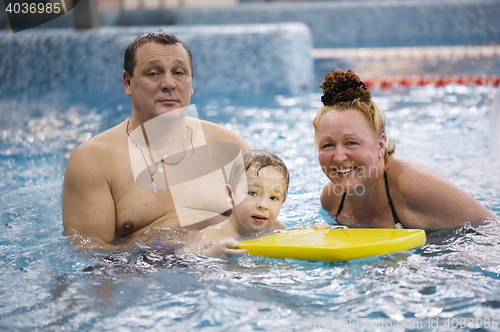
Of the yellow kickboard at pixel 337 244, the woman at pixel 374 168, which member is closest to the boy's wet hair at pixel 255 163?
the woman at pixel 374 168

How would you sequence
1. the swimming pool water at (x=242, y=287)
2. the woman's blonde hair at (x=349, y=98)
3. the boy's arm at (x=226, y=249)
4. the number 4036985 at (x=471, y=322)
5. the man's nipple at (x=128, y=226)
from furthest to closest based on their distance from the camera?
the man's nipple at (x=128, y=226), the woman's blonde hair at (x=349, y=98), the boy's arm at (x=226, y=249), the swimming pool water at (x=242, y=287), the number 4036985 at (x=471, y=322)

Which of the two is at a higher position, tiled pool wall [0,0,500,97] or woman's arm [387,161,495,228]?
tiled pool wall [0,0,500,97]

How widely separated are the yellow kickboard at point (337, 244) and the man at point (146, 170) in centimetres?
52

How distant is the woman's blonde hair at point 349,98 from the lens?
272cm

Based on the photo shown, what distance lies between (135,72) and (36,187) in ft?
7.80

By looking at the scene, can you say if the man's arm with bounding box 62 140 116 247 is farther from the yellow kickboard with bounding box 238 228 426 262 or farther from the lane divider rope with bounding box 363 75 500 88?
the lane divider rope with bounding box 363 75 500 88

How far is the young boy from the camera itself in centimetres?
281

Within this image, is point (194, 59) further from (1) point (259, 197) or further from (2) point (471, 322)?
(2) point (471, 322)

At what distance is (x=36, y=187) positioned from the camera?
185 inches

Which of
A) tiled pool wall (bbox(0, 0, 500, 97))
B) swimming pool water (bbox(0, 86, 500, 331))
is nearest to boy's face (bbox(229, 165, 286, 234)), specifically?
swimming pool water (bbox(0, 86, 500, 331))

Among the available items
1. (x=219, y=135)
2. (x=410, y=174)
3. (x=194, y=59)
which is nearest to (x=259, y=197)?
(x=219, y=135)

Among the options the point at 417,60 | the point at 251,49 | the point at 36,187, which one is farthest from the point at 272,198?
the point at 417,60

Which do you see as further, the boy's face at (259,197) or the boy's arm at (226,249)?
the boy's face at (259,197)

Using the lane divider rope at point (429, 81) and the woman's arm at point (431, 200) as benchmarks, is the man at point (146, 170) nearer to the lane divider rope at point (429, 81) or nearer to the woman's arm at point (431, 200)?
the woman's arm at point (431, 200)
